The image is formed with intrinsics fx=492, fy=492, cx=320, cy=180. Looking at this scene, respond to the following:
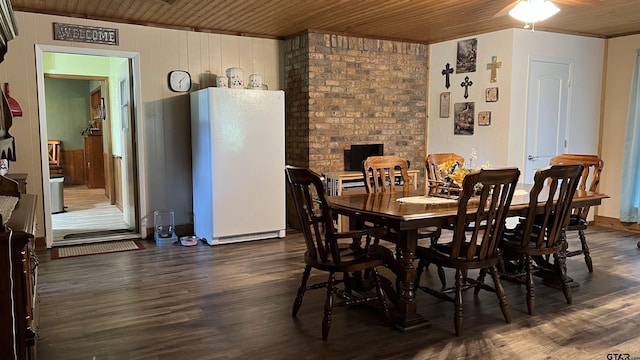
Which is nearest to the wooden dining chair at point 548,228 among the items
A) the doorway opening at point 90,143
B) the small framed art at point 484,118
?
the small framed art at point 484,118

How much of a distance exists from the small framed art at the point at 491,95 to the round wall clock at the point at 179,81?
3.44m

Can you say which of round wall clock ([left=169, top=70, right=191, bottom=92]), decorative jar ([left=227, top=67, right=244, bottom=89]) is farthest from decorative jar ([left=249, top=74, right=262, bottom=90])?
round wall clock ([left=169, top=70, right=191, bottom=92])

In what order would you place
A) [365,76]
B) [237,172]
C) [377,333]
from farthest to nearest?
1. [365,76]
2. [237,172]
3. [377,333]

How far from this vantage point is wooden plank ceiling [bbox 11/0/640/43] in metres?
4.54

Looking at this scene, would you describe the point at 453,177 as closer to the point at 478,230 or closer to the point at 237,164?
the point at 478,230

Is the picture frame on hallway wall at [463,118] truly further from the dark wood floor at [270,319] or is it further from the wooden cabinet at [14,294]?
the wooden cabinet at [14,294]

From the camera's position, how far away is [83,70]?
7820 mm

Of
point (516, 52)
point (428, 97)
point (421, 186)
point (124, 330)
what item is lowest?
point (124, 330)

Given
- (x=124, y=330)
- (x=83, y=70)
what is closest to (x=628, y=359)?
(x=124, y=330)

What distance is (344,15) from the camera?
498 cm

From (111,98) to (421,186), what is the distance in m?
4.83

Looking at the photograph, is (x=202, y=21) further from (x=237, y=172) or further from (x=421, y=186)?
(x=421, y=186)

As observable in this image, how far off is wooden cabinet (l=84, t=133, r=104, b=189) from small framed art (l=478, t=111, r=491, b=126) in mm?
7347

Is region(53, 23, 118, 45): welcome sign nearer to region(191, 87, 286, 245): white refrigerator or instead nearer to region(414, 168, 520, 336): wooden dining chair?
region(191, 87, 286, 245): white refrigerator
